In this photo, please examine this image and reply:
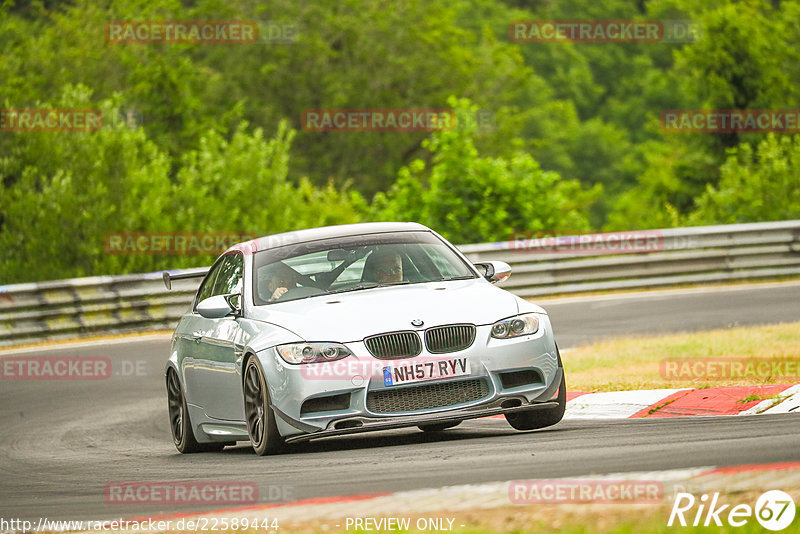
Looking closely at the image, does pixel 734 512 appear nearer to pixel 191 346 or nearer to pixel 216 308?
pixel 216 308

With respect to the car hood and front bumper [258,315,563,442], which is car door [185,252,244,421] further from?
front bumper [258,315,563,442]

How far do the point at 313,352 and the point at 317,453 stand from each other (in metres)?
0.74

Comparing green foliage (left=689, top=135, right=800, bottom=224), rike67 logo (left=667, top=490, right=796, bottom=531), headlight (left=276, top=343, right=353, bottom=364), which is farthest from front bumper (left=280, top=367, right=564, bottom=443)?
green foliage (left=689, top=135, right=800, bottom=224)

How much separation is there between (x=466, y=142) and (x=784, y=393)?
1816 cm

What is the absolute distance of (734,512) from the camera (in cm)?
523

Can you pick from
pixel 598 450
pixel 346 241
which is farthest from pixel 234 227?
pixel 598 450

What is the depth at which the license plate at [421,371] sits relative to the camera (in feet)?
28.2

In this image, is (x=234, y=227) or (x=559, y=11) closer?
(x=234, y=227)

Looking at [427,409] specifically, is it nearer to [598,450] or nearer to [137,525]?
[598,450]

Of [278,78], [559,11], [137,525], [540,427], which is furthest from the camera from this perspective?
[559,11]

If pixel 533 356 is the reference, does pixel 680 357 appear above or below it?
below

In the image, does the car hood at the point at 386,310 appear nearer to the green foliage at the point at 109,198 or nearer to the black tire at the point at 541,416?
the black tire at the point at 541,416

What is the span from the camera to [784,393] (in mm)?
9656

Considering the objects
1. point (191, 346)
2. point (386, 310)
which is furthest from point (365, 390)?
point (191, 346)
